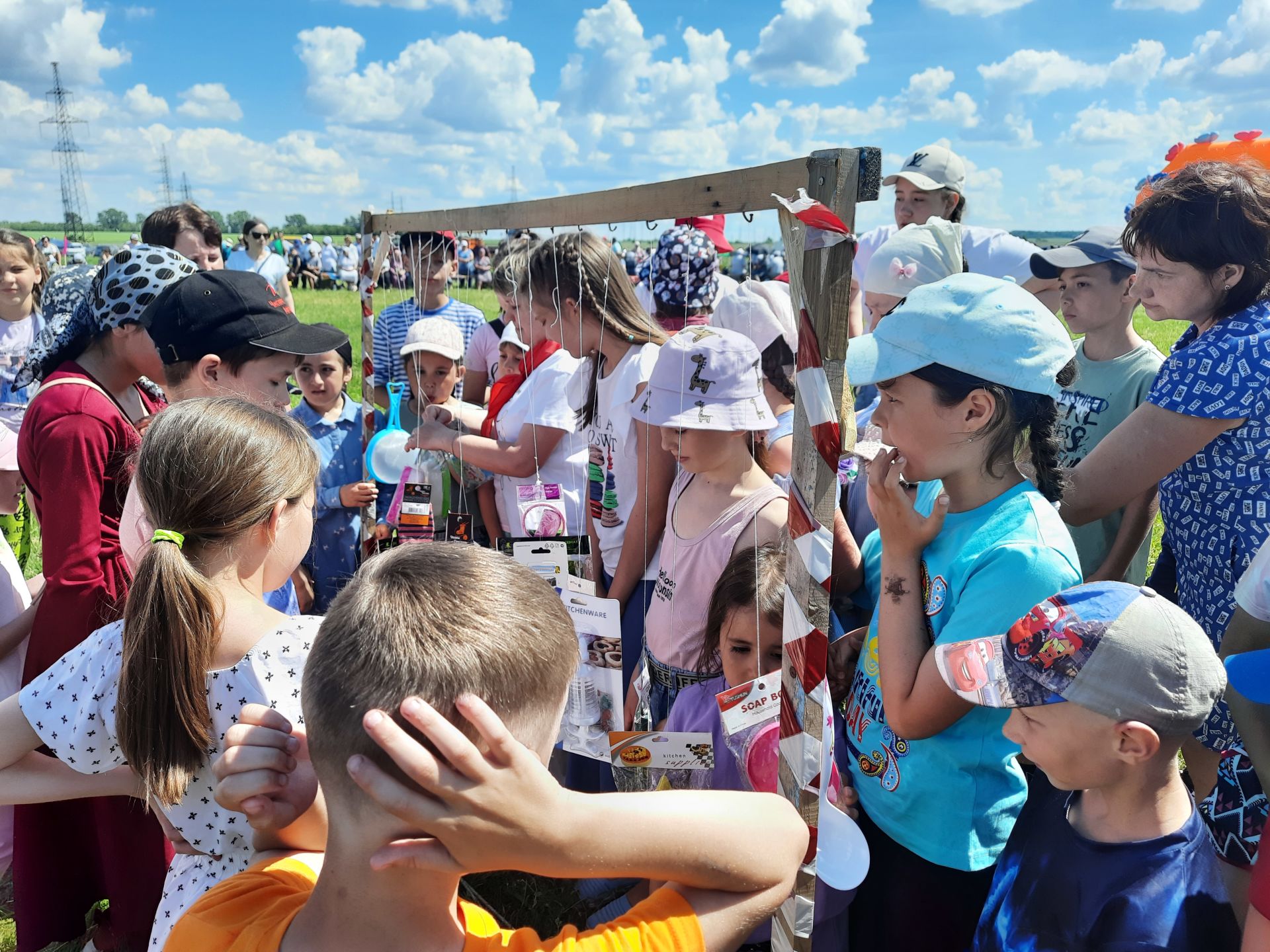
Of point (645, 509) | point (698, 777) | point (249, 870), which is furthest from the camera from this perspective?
point (645, 509)

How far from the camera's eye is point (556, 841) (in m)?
0.88

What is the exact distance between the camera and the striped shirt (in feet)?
17.7

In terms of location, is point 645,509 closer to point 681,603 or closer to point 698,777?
point 681,603

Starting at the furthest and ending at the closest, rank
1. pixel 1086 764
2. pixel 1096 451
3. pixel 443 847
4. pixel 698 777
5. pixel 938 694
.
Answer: pixel 1096 451, pixel 698 777, pixel 938 694, pixel 1086 764, pixel 443 847

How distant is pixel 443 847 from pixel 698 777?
44.5 inches

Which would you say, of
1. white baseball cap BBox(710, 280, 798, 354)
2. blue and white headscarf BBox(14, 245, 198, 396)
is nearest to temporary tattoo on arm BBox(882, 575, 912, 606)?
white baseball cap BBox(710, 280, 798, 354)

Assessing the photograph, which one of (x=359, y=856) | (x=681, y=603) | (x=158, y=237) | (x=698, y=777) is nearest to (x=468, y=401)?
(x=158, y=237)

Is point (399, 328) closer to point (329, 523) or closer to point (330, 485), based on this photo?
point (330, 485)

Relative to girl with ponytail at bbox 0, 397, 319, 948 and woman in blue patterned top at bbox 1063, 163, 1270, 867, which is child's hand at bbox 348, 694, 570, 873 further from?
woman in blue patterned top at bbox 1063, 163, 1270, 867

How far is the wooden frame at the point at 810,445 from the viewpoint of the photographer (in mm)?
1224

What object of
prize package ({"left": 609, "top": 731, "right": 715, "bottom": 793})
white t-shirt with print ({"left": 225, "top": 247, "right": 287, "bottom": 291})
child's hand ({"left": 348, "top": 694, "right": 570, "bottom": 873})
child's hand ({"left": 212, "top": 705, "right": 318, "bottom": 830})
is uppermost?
white t-shirt with print ({"left": 225, "top": 247, "right": 287, "bottom": 291})

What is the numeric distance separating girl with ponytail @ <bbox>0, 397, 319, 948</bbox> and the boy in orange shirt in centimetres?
41

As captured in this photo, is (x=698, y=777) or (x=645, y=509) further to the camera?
(x=645, y=509)

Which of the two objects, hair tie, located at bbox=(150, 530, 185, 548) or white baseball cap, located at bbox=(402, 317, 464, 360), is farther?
white baseball cap, located at bbox=(402, 317, 464, 360)
